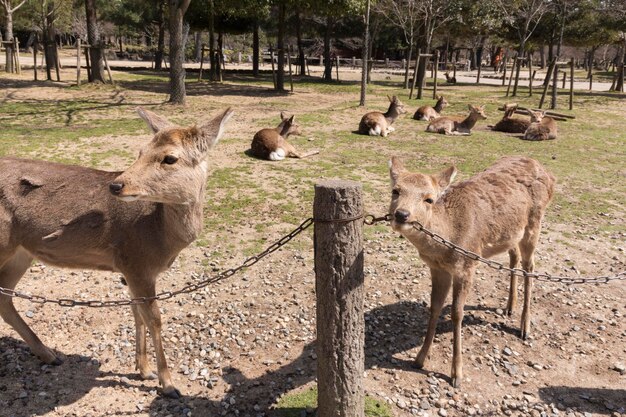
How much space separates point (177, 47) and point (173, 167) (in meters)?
13.0

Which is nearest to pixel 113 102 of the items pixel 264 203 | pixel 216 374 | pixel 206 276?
pixel 264 203

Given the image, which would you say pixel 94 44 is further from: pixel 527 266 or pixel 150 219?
pixel 527 266

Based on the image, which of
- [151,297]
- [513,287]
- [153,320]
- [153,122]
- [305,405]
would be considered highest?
[153,122]

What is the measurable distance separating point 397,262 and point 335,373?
282 centimetres

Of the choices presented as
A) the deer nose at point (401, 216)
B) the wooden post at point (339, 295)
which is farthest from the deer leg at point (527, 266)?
the wooden post at point (339, 295)

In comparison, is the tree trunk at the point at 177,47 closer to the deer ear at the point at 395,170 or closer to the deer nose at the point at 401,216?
the deer ear at the point at 395,170

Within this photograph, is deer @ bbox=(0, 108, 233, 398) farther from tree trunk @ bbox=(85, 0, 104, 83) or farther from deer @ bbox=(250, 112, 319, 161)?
tree trunk @ bbox=(85, 0, 104, 83)

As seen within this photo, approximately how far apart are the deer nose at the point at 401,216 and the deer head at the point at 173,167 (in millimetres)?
1318

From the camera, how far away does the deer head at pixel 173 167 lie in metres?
2.95

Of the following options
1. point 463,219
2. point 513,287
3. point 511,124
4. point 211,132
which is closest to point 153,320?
point 211,132

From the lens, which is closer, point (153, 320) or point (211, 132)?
point (211, 132)

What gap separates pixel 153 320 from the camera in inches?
139

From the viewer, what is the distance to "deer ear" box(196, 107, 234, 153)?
322 centimetres

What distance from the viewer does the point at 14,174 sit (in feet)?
11.3
